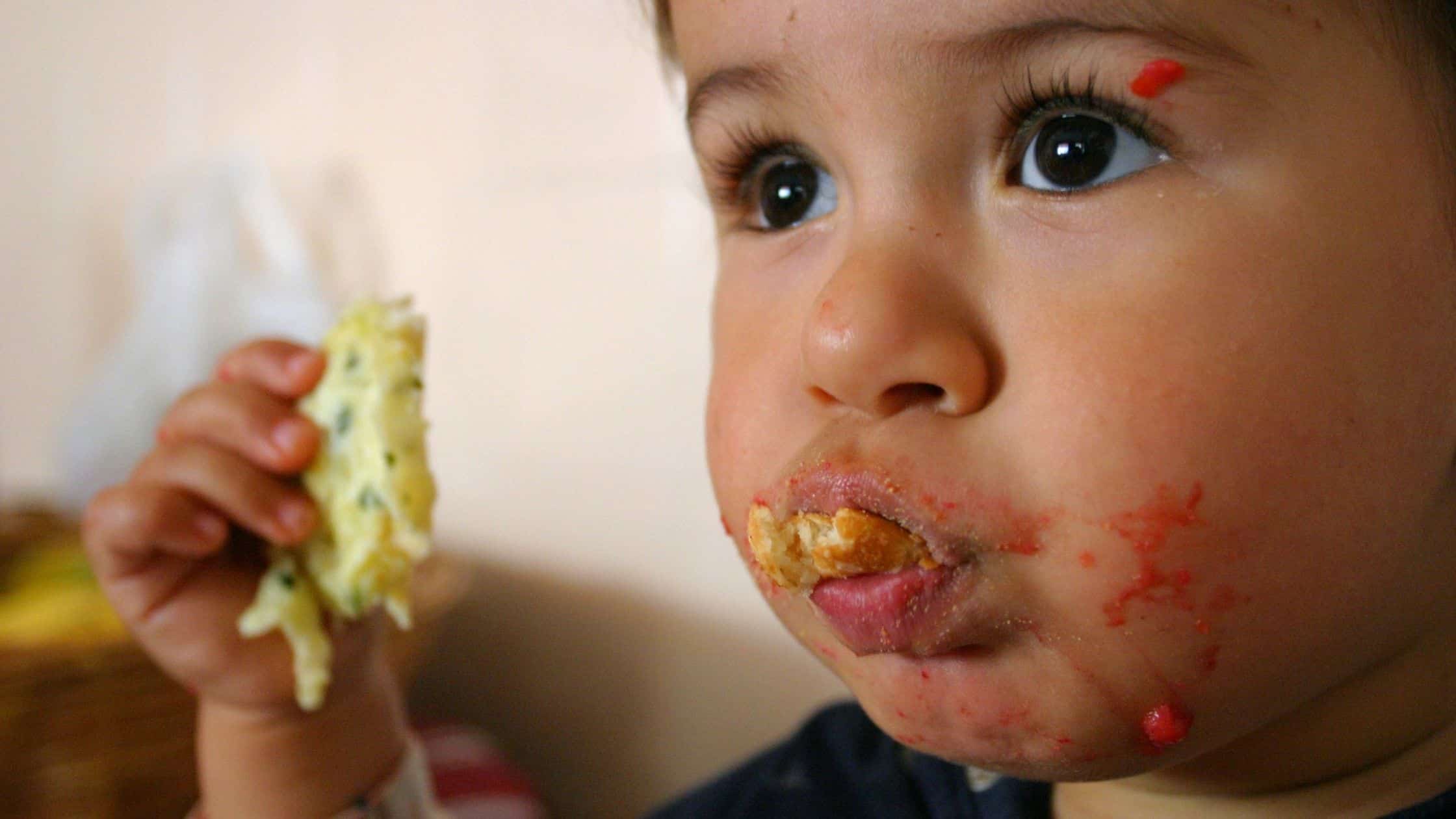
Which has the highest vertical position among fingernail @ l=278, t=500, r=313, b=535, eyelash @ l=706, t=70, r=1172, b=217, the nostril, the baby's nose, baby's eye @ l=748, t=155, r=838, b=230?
eyelash @ l=706, t=70, r=1172, b=217

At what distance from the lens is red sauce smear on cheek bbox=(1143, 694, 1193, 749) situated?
Answer: 16.3 inches

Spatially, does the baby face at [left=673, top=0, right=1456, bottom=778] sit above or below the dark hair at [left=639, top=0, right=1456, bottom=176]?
below

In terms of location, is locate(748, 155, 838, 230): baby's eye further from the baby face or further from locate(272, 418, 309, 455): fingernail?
locate(272, 418, 309, 455): fingernail

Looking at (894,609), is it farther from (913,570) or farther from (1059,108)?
(1059,108)

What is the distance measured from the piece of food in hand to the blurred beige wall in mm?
380

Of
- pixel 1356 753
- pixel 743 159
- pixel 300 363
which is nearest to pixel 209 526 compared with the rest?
pixel 300 363

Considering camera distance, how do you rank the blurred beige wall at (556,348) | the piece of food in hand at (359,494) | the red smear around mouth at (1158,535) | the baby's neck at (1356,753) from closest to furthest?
the red smear around mouth at (1158,535) → the baby's neck at (1356,753) → the piece of food in hand at (359,494) → the blurred beige wall at (556,348)

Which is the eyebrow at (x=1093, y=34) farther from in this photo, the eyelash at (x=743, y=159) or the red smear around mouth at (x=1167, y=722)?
the red smear around mouth at (x=1167, y=722)

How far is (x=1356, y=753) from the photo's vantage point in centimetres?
50

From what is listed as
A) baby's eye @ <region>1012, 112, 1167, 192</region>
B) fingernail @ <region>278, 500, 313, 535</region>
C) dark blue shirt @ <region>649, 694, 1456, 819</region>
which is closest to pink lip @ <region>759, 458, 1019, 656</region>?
baby's eye @ <region>1012, 112, 1167, 192</region>

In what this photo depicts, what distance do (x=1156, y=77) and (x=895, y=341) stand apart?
126mm

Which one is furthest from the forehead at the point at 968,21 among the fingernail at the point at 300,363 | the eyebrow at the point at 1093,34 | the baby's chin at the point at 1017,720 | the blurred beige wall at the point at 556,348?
the blurred beige wall at the point at 556,348

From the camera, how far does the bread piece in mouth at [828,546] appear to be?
1.36ft

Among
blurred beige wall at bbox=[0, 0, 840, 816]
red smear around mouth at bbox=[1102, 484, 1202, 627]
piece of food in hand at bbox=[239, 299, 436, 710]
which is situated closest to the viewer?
red smear around mouth at bbox=[1102, 484, 1202, 627]
